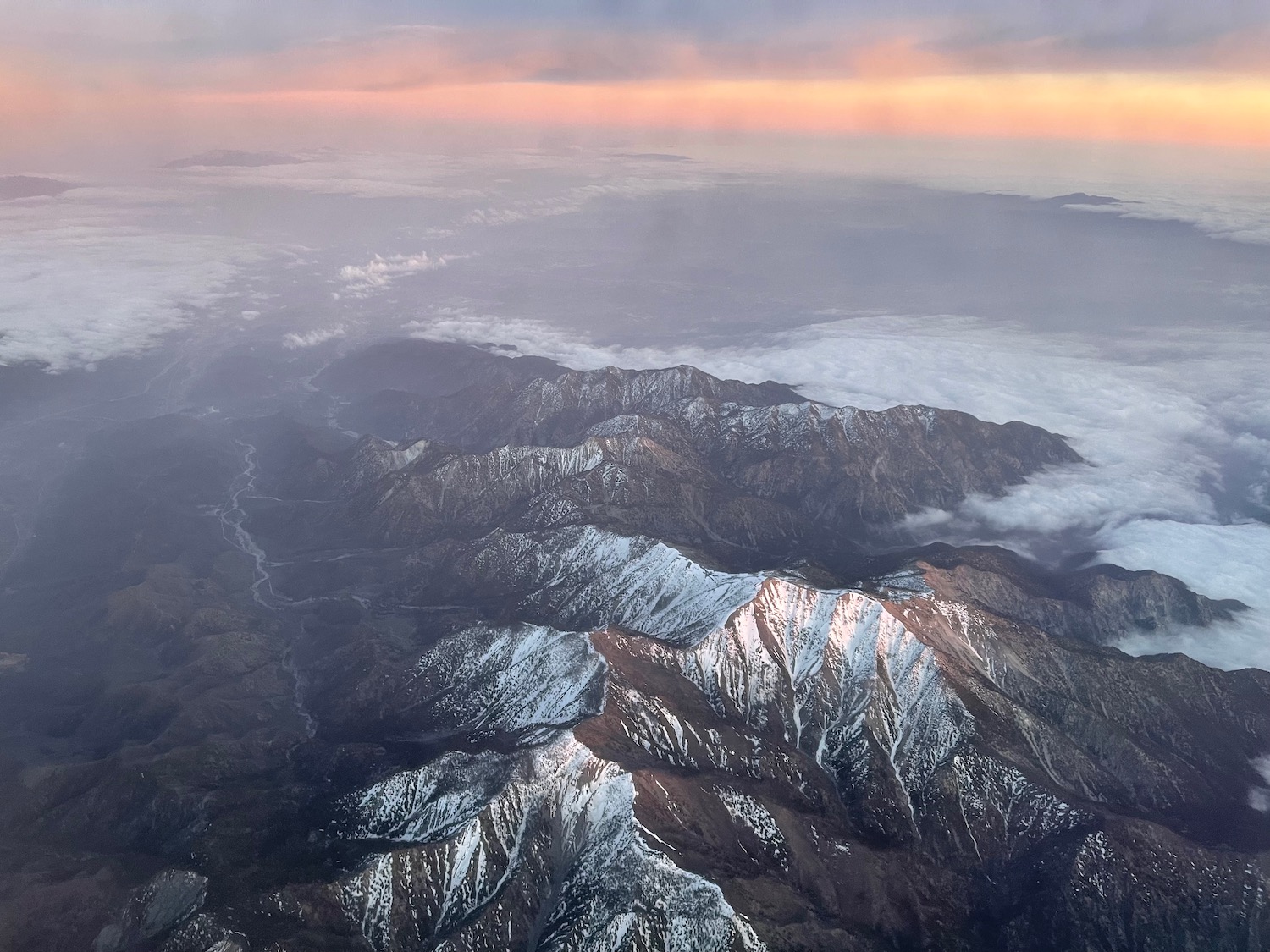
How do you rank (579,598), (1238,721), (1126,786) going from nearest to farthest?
(1126,786) < (1238,721) < (579,598)

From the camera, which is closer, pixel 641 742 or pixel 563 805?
pixel 563 805

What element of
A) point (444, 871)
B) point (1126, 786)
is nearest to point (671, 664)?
point (444, 871)

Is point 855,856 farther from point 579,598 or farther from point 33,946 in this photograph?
point 33,946

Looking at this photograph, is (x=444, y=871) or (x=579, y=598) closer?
(x=444, y=871)

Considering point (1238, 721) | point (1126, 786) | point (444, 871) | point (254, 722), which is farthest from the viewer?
point (254, 722)

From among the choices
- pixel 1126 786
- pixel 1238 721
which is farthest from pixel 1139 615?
pixel 1126 786

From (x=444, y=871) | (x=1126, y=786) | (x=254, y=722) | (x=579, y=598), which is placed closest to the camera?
(x=444, y=871)

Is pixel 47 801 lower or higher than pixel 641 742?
lower

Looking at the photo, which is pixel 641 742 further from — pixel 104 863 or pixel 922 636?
pixel 104 863

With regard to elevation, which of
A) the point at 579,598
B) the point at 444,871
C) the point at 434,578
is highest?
the point at 444,871
